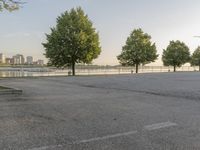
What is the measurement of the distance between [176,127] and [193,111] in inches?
103

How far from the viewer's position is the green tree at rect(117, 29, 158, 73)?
51156 mm

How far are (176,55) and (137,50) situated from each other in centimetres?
1923

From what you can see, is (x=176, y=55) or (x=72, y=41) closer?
(x=72, y=41)

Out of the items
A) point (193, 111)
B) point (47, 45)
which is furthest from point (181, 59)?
point (193, 111)

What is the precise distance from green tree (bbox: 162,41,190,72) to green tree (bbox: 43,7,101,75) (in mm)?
35011

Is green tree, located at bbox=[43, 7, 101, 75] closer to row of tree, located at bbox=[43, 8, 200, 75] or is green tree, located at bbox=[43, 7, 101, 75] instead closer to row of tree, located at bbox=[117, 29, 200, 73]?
row of tree, located at bbox=[43, 8, 200, 75]

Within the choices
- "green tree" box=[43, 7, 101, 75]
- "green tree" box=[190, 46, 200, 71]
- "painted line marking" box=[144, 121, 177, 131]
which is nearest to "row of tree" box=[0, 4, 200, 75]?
"green tree" box=[43, 7, 101, 75]

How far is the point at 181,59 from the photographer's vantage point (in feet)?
219

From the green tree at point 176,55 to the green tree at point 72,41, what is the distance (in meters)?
35.0

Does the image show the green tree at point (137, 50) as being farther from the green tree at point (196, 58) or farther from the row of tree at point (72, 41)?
the green tree at point (196, 58)

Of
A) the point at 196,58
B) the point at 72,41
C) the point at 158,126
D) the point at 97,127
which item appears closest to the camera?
the point at 97,127

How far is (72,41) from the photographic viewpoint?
34.9 meters

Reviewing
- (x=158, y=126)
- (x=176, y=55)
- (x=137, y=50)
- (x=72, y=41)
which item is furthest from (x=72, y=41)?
(x=176, y=55)

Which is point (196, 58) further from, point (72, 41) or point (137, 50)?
point (72, 41)
